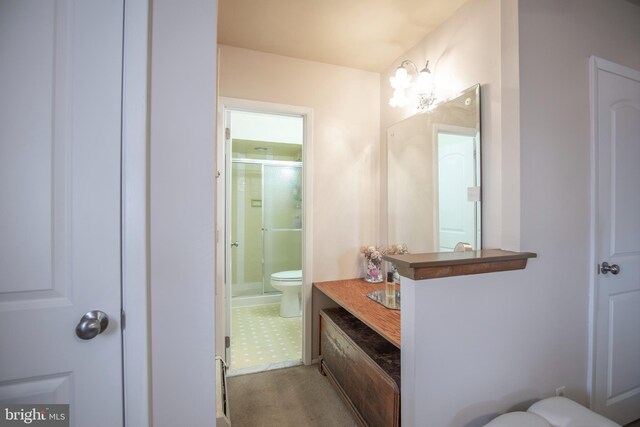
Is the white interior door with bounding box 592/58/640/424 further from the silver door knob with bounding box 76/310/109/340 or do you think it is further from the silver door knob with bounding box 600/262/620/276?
the silver door knob with bounding box 76/310/109/340

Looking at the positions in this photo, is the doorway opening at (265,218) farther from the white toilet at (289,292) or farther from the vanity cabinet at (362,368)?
the vanity cabinet at (362,368)

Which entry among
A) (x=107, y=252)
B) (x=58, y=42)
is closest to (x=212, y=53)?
(x=58, y=42)

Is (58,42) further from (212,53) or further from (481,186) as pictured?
(481,186)

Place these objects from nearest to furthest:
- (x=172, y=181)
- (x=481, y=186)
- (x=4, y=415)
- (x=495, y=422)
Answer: (x=4, y=415) → (x=172, y=181) → (x=495, y=422) → (x=481, y=186)

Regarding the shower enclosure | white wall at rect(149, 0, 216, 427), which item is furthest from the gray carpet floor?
the shower enclosure

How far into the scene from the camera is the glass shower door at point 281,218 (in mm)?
4090

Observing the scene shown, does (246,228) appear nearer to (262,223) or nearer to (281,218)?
(262,223)

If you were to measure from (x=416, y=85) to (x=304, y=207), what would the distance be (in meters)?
1.29

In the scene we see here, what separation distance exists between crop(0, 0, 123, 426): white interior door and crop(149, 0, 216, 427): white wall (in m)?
0.10

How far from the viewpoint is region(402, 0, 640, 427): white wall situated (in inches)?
46.2

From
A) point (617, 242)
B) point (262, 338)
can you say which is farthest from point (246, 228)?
point (617, 242)

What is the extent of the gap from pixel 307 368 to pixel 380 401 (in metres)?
1.06

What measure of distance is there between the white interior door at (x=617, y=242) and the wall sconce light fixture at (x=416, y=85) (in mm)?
877

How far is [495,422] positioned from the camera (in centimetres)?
108
